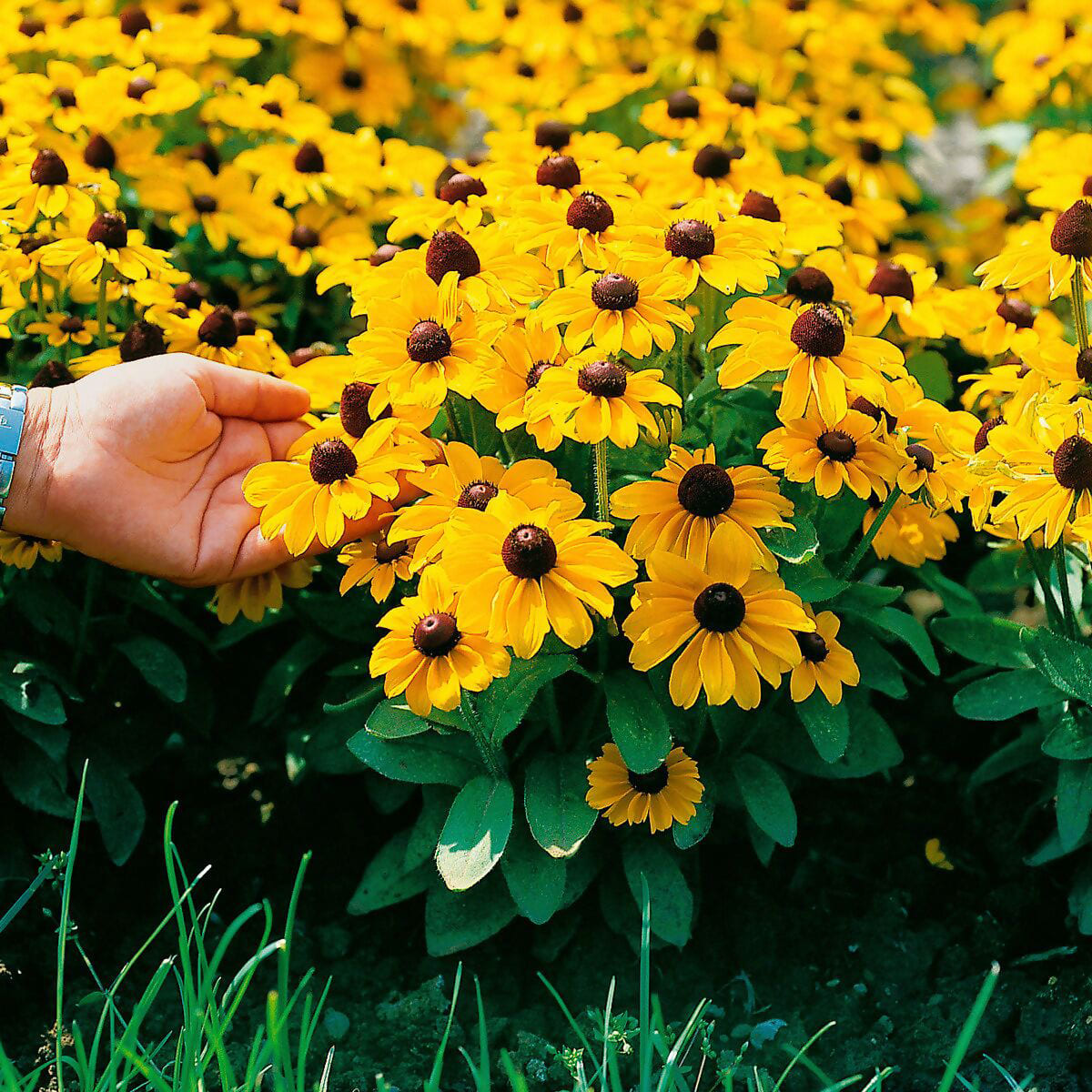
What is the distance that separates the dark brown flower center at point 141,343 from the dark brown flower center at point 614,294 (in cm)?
74

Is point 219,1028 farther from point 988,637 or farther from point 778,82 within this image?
point 778,82

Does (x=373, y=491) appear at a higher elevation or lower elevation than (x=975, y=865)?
higher

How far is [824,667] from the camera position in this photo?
170 cm

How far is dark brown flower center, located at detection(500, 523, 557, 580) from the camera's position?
4.88 ft

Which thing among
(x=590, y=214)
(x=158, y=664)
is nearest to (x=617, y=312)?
(x=590, y=214)

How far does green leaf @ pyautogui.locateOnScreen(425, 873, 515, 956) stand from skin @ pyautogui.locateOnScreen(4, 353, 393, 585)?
53 centimetres

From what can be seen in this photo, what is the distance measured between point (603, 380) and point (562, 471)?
0.37 meters

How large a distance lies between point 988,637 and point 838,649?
34 centimetres

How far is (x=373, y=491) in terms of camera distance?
1667 mm

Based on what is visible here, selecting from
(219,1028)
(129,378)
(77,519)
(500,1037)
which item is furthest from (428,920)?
(129,378)

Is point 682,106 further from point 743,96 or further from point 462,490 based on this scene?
point 462,490

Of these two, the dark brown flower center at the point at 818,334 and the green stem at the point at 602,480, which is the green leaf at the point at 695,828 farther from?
the dark brown flower center at the point at 818,334

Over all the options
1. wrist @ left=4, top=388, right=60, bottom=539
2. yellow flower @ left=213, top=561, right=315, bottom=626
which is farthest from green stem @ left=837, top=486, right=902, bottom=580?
wrist @ left=4, top=388, right=60, bottom=539

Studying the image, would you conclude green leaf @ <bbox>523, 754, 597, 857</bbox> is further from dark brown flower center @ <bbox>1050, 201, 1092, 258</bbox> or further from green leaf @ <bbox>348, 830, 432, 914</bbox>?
dark brown flower center @ <bbox>1050, 201, 1092, 258</bbox>
